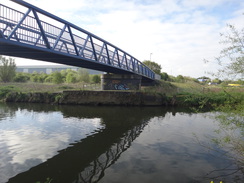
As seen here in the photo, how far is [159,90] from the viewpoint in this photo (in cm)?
3173

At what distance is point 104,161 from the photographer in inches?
343

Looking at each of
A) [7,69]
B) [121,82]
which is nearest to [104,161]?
[121,82]

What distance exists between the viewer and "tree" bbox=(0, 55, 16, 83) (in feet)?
181

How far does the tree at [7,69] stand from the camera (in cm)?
5512

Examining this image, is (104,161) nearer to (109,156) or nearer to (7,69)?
(109,156)

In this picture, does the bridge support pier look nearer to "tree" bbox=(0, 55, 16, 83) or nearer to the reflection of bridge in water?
the reflection of bridge in water

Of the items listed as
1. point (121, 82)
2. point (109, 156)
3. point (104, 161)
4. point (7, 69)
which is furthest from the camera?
point (7, 69)

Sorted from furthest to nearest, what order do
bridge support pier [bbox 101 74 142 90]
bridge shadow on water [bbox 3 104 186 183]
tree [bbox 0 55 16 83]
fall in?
1. tree [bbox 0 55 16 83]
2. bridge support pier [bbox 101 74 142 90]
3. bridge shadow on water [bbox 3 104 186 183]

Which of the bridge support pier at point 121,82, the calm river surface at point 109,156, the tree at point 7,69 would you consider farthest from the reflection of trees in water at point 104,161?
the tree at point 7,69

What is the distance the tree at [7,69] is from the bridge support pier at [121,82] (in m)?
35.1

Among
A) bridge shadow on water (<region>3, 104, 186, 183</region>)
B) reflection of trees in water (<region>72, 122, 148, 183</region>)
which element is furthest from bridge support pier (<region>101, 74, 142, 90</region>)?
reflection of trees in water (<region>72, 122, 148, 183</region>)

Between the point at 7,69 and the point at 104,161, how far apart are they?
57.5m

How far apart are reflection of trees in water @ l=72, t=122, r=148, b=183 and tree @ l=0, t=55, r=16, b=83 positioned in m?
54.8

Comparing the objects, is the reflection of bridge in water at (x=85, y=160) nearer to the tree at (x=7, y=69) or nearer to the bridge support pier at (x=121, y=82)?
the bridge support pier at (x=121, y=82)
